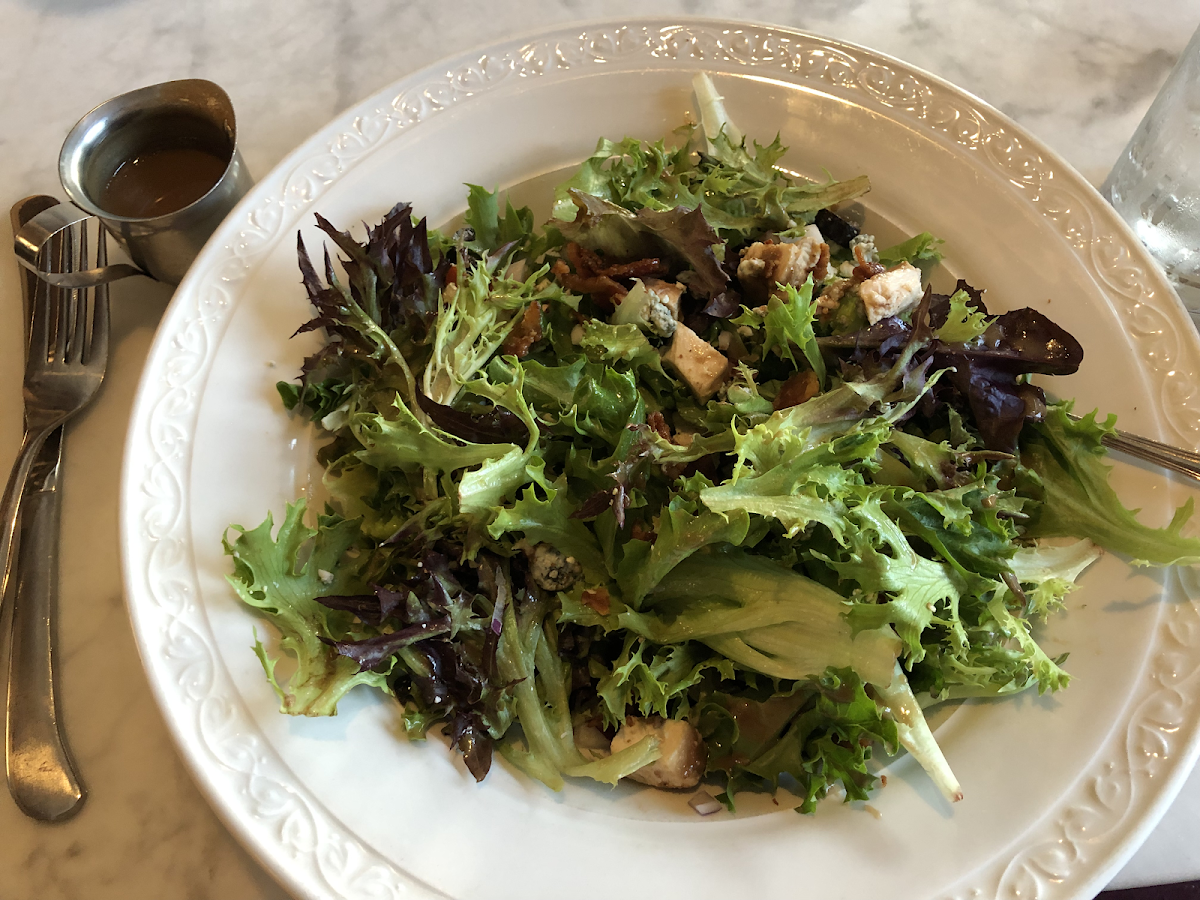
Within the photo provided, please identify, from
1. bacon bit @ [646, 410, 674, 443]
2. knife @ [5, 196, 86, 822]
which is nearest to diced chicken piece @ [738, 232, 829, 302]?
bacon bit @ [646, 410, 674, 443]

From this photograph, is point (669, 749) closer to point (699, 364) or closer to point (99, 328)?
point (699, 364)

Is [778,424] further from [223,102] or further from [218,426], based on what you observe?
[223,102]

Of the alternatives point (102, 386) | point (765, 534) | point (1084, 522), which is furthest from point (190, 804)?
point (1084, 522)

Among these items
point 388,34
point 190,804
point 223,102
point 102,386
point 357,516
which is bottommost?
point 190,804

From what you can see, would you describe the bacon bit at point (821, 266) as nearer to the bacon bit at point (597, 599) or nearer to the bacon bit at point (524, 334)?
the bacon bit at point (524, 334)

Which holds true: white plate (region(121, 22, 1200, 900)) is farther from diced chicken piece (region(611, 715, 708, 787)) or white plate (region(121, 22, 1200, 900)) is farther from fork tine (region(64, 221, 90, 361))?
fork tine (region(64, 221, 90, 361))

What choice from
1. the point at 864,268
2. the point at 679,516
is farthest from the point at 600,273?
the point at 679,516

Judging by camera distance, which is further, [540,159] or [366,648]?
[540,159]
